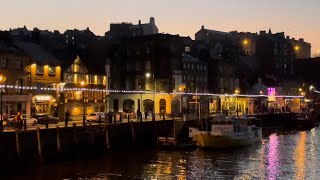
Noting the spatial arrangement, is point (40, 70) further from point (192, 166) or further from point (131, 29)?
point (131, 29)

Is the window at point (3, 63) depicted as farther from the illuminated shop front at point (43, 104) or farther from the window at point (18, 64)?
the illuminated shop front at point (43, 104)

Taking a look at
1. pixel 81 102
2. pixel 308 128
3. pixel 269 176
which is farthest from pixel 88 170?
pixel 308 128

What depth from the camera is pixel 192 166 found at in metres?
47.1

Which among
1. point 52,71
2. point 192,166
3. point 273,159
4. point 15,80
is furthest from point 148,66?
point 192,166

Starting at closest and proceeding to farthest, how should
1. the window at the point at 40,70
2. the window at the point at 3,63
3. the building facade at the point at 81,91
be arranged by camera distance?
the window at the point at 3,63, the window at the point at 40,70, the building facade at the point at 81,91

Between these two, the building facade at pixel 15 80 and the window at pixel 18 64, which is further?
the window at pixel 18 64

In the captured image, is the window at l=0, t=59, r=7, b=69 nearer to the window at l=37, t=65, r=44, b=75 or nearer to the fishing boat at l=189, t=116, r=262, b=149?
the window at l=37, t=65, r=44, b=75

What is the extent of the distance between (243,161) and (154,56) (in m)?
51.9

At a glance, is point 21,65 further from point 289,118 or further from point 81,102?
point 289,118

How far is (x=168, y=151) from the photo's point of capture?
57188 mm

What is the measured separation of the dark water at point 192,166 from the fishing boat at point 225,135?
1.98 metres

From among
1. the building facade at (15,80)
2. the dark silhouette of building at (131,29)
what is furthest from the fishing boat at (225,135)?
the dark silhouette of building at (131,29)

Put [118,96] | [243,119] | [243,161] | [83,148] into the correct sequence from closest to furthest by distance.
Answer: [243,161] → [83,148] → [243,119] → [118,96]

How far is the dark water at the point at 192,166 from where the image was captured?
4194 centimetres
